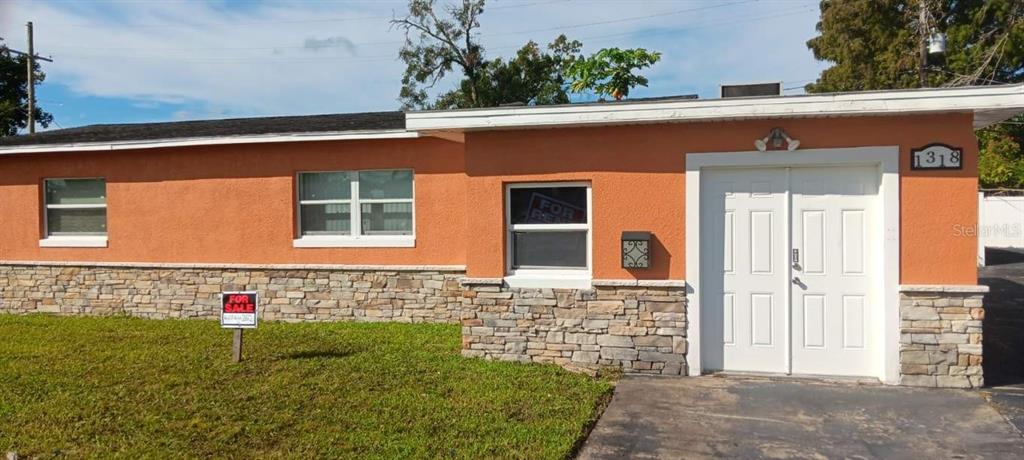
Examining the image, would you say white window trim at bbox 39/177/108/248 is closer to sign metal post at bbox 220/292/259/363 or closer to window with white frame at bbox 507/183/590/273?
sign metal post at bbox 220/292/259/363

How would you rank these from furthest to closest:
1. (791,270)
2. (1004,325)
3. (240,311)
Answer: (1004,325), (240,311), (791,270)

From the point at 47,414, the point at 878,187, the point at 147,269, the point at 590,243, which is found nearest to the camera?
the point at 47,414

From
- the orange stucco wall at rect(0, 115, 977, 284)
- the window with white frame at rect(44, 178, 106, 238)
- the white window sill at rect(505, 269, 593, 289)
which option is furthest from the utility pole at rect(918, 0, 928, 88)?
the window with white frame at rect(44, 178, 106, 238)

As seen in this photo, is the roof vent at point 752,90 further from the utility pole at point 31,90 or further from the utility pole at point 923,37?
the utility pole at point 31,90

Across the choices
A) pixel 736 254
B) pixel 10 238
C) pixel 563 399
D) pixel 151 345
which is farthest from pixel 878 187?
pixel 10 238

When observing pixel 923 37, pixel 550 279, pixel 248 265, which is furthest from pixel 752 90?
pixel 923 37

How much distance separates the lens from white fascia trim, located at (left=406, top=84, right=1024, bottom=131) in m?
5.86

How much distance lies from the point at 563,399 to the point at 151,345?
5786mm

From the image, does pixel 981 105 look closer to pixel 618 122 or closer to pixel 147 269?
pixel 618 122

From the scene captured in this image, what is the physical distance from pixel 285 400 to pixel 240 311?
1806mm

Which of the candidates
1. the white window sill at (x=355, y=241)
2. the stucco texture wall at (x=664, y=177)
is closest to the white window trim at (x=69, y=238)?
the white window sill at (x=355, y=241)

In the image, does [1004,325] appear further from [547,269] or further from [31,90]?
[31,90]

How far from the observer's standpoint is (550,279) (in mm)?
7102

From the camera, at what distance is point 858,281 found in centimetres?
648
